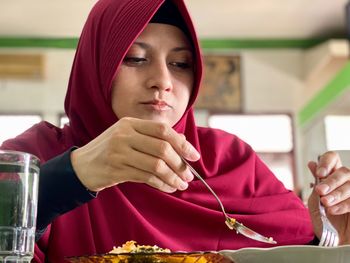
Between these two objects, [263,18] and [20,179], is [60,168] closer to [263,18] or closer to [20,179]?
[20,179]

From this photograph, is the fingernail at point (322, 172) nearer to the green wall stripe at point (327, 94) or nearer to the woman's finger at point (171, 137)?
the woman's finger at point (171, 137)

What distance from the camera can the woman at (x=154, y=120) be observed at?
3.27 feet

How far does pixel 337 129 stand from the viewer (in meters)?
4.59

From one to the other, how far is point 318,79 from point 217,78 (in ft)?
3.12

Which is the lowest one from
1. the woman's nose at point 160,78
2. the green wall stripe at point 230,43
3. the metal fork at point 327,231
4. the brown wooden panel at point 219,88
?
the metal fork at point 327,231

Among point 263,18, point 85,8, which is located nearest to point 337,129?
point 263,18

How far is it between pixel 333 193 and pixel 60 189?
0.49 meters

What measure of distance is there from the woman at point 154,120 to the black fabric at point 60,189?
0.22 m

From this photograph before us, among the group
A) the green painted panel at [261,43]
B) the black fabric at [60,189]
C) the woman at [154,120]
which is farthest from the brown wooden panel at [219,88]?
the black fabric at [60,189]

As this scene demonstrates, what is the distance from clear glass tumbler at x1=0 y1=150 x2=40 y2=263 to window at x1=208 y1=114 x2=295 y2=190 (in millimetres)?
4641

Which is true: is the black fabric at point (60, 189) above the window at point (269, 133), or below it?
below

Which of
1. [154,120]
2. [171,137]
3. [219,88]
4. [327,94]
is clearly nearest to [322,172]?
[154,120]

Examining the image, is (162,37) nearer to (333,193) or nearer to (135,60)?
(135,60)

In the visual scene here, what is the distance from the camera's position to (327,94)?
4.48 m
